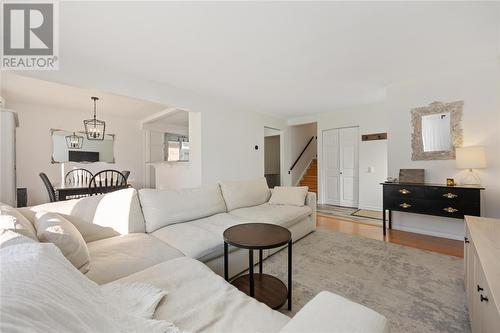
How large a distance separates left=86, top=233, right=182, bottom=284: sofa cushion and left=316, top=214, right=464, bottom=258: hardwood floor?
2.76 meters

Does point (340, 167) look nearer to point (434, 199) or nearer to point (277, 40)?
point (434, 199)

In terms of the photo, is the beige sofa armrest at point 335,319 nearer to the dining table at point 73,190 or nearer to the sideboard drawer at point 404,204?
the sideboard drawer at point 404,204

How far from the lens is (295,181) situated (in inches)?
262

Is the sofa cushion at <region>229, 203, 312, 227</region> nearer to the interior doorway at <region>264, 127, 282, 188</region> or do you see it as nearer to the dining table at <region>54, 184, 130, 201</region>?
the dining table at <region>54, 184, 130, 201</region>

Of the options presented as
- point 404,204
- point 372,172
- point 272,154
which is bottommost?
point 404,204

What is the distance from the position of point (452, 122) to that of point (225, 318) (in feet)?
13.0

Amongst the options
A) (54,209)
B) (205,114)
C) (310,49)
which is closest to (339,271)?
(310,49)

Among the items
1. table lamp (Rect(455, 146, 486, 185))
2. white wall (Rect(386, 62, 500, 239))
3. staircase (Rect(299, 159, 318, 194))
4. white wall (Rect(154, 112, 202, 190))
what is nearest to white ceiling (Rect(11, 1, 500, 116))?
white wall (Rect(386, 62, 500, 239))

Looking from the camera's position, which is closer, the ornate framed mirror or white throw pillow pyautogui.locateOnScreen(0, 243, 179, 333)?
white throw pillow pyautogui.locateOnScreen(0, 243, 179, 333)

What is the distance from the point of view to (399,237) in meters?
3.15

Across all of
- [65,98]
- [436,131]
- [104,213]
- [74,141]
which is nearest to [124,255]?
[104,213]

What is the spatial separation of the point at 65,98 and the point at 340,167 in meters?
6.35

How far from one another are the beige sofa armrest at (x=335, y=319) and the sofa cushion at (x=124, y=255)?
3.79 feet

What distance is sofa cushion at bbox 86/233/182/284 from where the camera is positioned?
1.33 m
